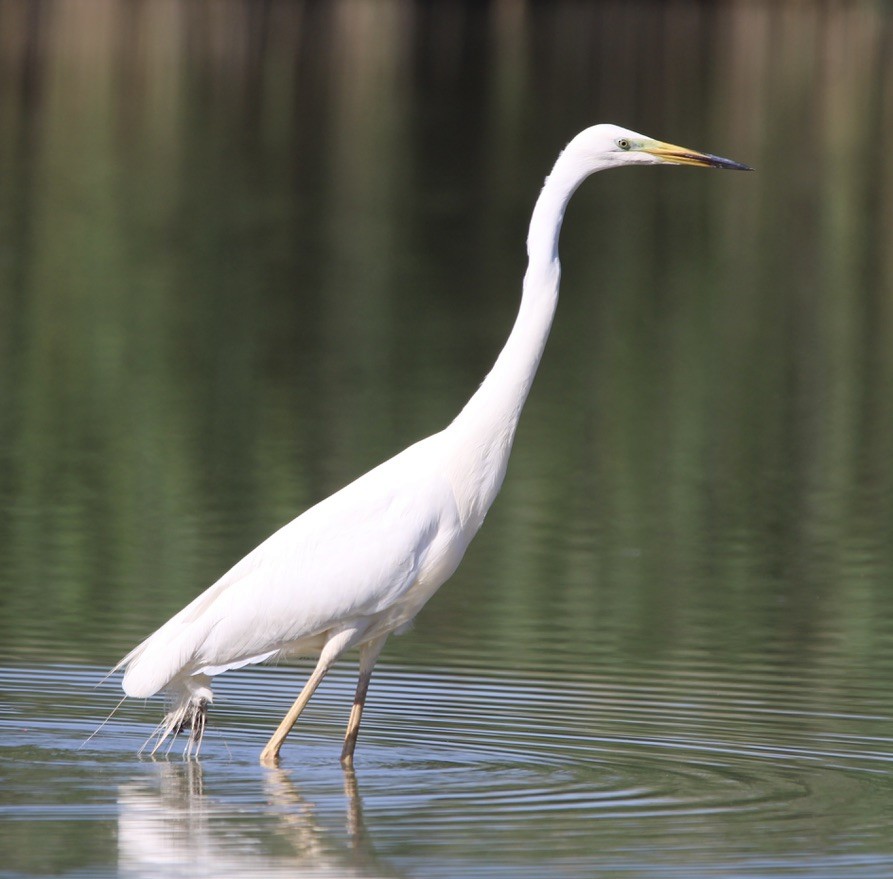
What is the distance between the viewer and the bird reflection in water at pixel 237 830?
642 centimetres

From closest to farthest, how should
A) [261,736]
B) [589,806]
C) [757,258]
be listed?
1. [589,806]
2. [261,736]
3. [757,258]

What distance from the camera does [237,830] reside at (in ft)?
22.4

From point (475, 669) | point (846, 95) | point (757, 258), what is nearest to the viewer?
point (475, 669)

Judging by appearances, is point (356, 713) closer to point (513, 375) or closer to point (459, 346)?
point (513, 375)

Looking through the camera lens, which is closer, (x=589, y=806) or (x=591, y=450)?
(x=589, y=806)

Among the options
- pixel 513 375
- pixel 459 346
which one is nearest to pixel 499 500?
pixel 513 375

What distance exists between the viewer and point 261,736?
816 centimetres

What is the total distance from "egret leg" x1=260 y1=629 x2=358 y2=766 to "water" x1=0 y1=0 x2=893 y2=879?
0.08m

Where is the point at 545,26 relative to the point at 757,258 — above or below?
above

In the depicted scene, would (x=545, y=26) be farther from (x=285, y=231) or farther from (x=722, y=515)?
(x=722, y=515)

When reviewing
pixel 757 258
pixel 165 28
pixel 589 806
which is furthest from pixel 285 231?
pixel 165 28

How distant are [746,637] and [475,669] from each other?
1544 millimetres

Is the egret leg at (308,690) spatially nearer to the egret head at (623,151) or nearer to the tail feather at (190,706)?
the tail feather at (190,706)

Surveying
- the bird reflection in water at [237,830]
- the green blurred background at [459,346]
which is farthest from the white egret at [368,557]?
the green blurred background at [459,346]
